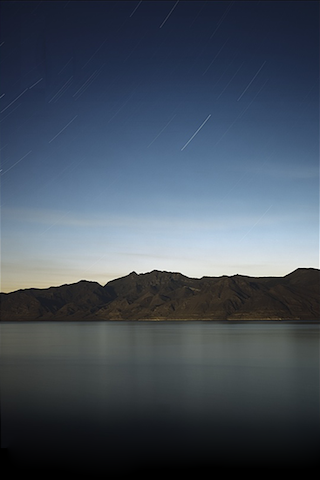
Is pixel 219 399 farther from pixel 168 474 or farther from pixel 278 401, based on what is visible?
pixel 168 474

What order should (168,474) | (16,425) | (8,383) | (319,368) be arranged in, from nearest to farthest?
(168,474)
(16,425)
(8,383)
(319,368)

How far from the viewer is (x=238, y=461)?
1672 cm

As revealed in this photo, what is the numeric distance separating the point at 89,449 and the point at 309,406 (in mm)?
14711

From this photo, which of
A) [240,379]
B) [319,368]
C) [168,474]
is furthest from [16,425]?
[319,368]

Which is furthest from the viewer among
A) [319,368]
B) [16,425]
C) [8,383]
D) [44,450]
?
[319,368]

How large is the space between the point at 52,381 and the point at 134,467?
24964 mm

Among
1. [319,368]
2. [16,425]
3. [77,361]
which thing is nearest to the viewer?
[16,425]

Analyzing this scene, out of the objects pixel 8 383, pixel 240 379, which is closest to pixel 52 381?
pixel 8 383

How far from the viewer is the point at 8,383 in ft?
125

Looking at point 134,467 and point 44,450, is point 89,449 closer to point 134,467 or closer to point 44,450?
point 44,450

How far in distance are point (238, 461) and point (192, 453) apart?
1875mm

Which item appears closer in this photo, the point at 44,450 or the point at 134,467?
the point at 134,467

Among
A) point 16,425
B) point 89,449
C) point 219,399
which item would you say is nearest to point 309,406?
point 219,399

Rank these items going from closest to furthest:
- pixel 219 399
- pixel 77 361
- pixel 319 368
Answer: pixel 219 399 < pixel 319 368 < pixel 77 361
